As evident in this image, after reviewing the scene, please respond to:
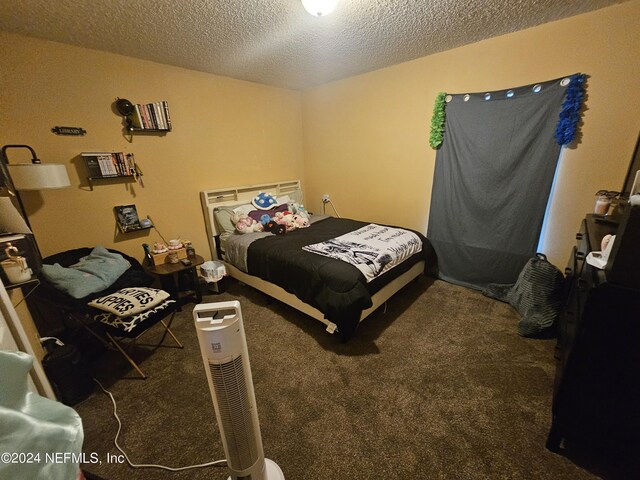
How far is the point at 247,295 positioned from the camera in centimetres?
290

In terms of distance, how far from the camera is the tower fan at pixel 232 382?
84 cm

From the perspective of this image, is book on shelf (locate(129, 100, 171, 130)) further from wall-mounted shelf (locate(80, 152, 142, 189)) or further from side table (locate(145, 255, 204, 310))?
side table (locate(145, 255, 204, 310))

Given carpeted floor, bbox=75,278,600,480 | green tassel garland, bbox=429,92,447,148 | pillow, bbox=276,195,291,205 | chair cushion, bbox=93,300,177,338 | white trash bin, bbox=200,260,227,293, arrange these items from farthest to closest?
pillow, bbox=276,195,291,205
white trash bin, bbox=200,260,227,293
green tassel garland, bbox=429,92,447,148
chair cushion, bbox=93,300,177,338
carpeted floor, bbox=75,278,600,480

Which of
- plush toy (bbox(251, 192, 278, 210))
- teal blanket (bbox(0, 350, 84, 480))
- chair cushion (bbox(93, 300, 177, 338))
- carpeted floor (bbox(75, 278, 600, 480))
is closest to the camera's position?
teal blanket (bbox(0, 350, 84, 480))

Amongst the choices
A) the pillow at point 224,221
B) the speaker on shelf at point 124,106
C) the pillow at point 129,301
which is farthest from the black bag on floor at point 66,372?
the speaker on shelf at point 124,106

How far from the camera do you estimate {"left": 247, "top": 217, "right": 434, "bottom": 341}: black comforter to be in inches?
74.1

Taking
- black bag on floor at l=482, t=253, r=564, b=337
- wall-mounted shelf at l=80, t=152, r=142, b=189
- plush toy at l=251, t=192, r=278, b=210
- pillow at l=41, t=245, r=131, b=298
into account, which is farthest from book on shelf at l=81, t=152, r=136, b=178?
black bag on floor at l=482, t=253, r=564, b=337

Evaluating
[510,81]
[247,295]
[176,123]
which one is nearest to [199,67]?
[176,123]

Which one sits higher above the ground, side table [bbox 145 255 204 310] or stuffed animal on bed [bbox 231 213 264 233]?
stuffed animal on bed [bbox 231 213 264 233]

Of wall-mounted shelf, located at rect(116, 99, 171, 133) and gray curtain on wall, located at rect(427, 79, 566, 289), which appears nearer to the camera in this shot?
gray curtain on wall, located at rect(427, 79, 566, 289)

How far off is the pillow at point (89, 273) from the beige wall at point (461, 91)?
9.37 feet

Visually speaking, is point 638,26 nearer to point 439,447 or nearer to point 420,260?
point 420,260

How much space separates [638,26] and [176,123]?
3937 millimetres

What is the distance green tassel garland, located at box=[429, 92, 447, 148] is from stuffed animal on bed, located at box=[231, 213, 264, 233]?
2.19 metres
